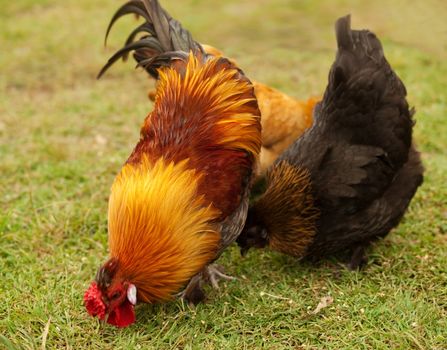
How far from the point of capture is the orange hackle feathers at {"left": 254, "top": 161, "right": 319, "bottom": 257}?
3635 mm

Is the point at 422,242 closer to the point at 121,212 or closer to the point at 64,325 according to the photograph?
the point at 121,212

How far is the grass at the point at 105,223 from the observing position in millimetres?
3188

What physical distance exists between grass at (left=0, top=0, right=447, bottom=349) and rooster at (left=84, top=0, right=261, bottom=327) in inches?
13.7

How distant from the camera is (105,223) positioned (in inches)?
173

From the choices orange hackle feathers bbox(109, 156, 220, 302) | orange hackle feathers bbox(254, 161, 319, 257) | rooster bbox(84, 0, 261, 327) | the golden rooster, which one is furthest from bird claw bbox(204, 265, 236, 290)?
the golden rooster

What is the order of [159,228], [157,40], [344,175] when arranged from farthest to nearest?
[157,40], [344,175], [159,228]

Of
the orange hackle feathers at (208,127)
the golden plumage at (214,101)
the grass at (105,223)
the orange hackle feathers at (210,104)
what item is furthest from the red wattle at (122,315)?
the golden plumage at (214,101)

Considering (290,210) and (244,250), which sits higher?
(290,210)

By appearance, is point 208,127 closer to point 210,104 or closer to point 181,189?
point 210,104

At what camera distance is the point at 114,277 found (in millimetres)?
2891

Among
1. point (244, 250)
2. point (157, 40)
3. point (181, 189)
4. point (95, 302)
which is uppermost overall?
point (157, 40)

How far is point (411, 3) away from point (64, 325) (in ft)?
29.8

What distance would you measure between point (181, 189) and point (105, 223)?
158cm

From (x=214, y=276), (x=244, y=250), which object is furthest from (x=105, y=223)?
(x=244, y=250)
